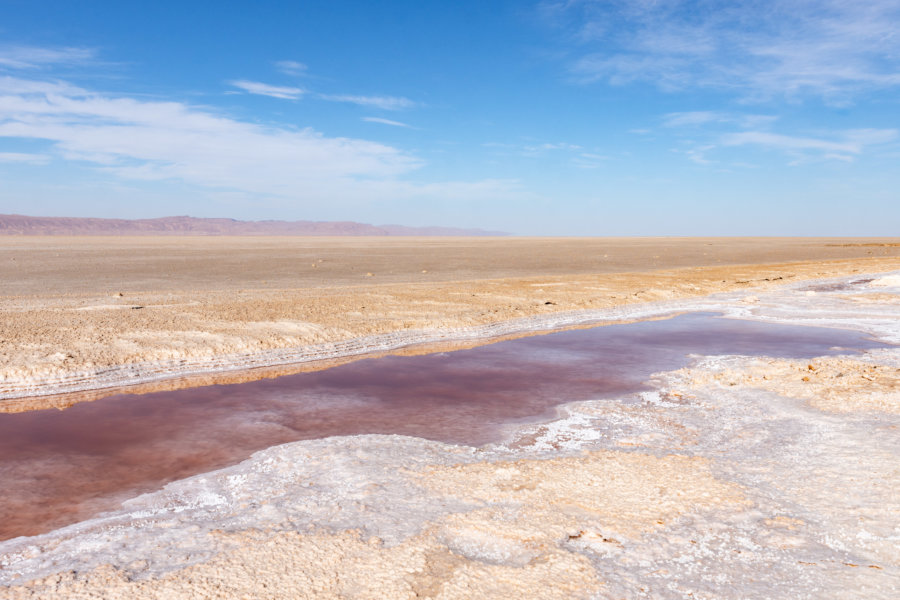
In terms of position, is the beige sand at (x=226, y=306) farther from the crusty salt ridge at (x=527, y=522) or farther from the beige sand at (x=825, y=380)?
the beige sand at (x=825, y=380)

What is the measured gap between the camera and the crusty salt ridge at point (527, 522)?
11.3ft

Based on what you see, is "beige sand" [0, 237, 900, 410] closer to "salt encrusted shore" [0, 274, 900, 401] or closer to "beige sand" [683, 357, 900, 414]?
"salt encrusted shore" [0, 274, 900, 401]

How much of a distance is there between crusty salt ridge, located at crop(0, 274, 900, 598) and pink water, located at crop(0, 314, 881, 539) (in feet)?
1.58

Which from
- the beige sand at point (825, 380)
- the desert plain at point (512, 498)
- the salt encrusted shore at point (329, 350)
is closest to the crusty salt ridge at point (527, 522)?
the desert plain at point (512, 498)

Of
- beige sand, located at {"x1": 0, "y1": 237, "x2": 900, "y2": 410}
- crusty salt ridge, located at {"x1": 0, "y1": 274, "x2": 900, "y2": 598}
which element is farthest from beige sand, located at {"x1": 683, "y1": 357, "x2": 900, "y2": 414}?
beige sand, located at {"x1": 0, "y1": 237, "x2": 900, "y2": 410}

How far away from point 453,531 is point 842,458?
132 inches

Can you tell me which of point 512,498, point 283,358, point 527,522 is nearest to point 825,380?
point 512,498

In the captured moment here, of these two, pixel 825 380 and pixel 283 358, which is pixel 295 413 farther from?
pixel 825 380

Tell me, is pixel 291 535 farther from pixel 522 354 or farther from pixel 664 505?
pixel 522 354

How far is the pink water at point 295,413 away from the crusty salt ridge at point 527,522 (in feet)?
1.58

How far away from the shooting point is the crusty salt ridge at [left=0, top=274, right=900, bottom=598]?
3.44 metres

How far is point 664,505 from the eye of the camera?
4336 mm

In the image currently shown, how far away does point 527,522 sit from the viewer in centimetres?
413

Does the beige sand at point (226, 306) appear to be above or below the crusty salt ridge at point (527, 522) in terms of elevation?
above
